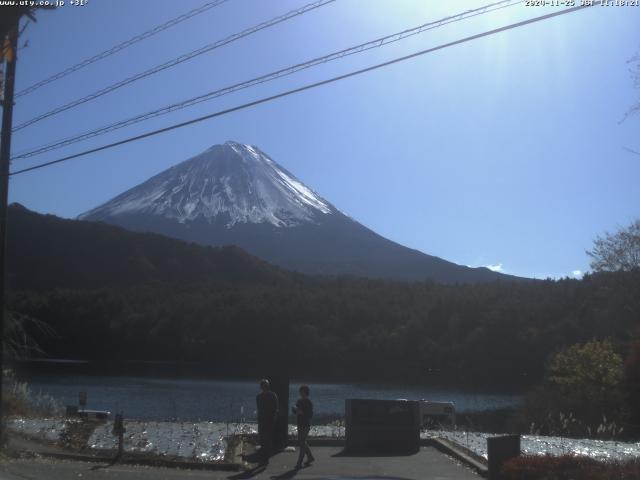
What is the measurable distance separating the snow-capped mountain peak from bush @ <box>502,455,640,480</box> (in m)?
136

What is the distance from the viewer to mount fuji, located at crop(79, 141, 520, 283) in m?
139

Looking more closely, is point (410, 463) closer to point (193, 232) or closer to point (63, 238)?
point (63, 238)

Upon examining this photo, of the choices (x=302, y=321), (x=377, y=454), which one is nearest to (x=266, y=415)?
(x=377, y=454)

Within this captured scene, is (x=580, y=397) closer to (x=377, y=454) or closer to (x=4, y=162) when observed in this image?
(x=377, y=454)

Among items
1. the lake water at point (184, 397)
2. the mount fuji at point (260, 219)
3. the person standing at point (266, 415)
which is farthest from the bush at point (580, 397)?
the mount fuji at point (260, 219)

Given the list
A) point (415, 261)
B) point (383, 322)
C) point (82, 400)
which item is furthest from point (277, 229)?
point (82, 400)

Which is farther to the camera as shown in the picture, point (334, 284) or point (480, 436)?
point (334, 284)

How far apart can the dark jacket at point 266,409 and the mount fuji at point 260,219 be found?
378 ft

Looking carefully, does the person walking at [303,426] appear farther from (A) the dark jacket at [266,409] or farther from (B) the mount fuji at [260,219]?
(B) the mount fuji at [260,219]

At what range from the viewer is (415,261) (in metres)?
142

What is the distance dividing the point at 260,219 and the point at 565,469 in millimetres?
139417

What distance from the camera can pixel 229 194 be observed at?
152000mm

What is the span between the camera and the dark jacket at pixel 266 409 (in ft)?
47.0

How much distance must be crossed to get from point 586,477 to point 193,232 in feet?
442
